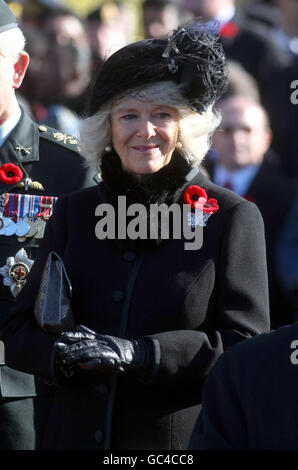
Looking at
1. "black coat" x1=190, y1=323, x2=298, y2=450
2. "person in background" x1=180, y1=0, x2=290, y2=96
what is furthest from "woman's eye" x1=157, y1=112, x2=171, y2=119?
"person in background" x1=180, y1=0, x2=290, y2=96

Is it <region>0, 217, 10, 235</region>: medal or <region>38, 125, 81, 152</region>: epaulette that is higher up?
<region>38, 125, 81, 152</region>: epaulette

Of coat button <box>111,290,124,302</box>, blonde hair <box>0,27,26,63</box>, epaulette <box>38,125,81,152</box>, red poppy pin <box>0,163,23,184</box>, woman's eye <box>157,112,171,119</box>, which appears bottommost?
coat button <box>111,290,124,302</box>

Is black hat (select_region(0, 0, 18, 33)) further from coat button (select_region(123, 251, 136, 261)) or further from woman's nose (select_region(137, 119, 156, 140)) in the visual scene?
coat button (select_region(123, 251, 136, 261))

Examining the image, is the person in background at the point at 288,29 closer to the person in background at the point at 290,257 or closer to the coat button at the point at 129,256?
the person in background at the point at 290,257

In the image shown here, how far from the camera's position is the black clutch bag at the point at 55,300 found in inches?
139

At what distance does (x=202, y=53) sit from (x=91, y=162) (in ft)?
1.76

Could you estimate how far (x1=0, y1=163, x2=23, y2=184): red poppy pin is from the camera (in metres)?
4.29

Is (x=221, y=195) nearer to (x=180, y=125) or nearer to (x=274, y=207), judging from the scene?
(x=180, y=125)

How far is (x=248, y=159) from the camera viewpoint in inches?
260

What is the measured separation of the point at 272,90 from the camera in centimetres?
747

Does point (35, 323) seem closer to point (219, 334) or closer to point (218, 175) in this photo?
point (219, 334)

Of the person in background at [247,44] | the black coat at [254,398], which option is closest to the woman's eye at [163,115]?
the black coat at [254,398]

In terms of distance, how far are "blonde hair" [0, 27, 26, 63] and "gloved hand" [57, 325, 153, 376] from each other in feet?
4.12

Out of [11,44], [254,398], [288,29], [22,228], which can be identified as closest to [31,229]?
[22,228]
